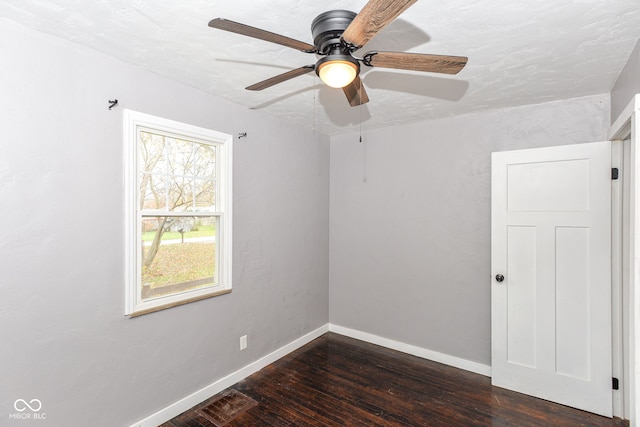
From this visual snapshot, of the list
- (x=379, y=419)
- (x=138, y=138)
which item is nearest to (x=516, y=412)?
(x=379, y=419)

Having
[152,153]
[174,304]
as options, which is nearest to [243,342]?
[174,304]

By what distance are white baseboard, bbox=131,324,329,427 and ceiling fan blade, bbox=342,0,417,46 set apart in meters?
2.75

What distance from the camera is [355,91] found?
1.84 m

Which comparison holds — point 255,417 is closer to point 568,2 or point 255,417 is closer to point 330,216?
point 330,216

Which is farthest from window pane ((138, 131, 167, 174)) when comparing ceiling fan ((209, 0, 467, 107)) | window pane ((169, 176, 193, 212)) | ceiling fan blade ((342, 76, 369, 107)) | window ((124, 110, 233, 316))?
ceiling fan blade ((342, 76, 369, 107))

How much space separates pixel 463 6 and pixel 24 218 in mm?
2568

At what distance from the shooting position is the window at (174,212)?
2.21 m

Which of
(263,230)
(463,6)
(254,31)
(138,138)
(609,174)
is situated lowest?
(263,230)

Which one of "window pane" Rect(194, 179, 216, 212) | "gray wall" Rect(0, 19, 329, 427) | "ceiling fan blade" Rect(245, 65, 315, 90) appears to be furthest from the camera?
"window pane" Rect(194, 179, 216, 212)

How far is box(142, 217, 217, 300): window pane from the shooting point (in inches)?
93.6

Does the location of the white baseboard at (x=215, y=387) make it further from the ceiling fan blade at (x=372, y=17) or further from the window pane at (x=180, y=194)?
the ceiling fan blade at (x=372, y=17)

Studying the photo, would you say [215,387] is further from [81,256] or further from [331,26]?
[331,26]

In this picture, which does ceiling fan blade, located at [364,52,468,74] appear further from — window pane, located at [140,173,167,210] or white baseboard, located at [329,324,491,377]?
white baseboard, located at [329,324,491,377]

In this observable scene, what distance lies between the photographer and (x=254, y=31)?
125cm
